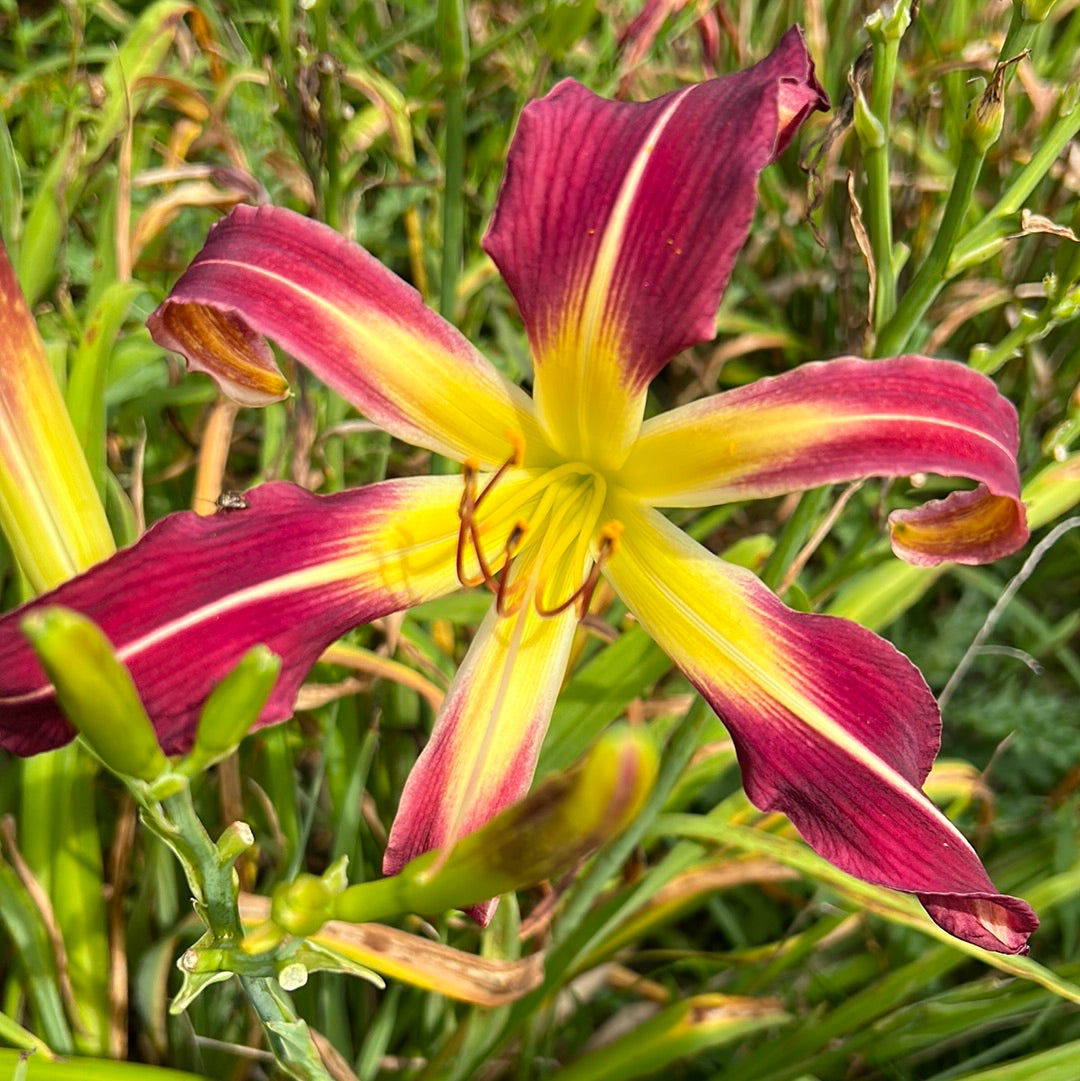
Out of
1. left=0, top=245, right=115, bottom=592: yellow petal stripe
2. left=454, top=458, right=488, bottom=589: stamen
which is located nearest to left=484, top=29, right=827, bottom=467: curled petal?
left=454, top=458, right=488, bottom=589: stamen

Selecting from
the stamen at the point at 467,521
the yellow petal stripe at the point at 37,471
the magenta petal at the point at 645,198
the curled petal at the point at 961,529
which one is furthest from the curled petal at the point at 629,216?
the yellow petal stripe at the point at 37,471

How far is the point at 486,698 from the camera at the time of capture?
81 centimetres

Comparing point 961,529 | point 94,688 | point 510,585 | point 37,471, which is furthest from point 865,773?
point 37,471

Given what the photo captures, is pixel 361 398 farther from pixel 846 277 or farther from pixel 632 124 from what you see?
pixel 846 277

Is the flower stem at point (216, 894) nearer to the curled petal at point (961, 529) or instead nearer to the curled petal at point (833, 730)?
the curled petal at point (833, 730)

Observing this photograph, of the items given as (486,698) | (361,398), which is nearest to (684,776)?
(486,698)

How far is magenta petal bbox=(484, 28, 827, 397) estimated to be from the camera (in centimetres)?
72

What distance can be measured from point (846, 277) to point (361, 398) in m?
0.76

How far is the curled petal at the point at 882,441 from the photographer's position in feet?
2.38

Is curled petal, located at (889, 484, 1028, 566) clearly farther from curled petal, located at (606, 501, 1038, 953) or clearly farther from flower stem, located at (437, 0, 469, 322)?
flower stem, located at (437, 0, 469, 322)

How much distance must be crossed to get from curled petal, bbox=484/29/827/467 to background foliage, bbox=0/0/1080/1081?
173 millimetres

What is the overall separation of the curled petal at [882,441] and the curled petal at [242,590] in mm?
235

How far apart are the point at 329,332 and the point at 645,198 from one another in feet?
0.87

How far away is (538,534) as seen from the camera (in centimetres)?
86
